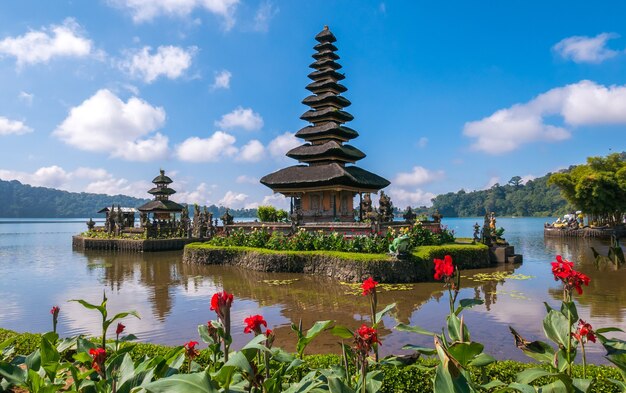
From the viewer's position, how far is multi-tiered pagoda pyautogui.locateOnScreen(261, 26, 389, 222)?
29156mm

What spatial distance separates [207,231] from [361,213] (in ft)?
48.0

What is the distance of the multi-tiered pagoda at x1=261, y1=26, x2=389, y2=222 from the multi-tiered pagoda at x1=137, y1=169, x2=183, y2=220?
18082 mm

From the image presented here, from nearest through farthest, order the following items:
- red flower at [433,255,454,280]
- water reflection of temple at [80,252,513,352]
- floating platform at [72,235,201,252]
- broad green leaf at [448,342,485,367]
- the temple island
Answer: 1. broad green leaf at [448,342,485,367]
2. red flower at [433,255,454,280]
3. water reflection of temple at [80,252,513,352]
4. the temple island
5. floating platform at [72,235,201,252]

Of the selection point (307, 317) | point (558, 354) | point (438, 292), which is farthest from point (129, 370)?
point (438, 292)

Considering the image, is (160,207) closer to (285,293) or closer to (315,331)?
(285,293)

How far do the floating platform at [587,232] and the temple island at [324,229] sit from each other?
86.2ft

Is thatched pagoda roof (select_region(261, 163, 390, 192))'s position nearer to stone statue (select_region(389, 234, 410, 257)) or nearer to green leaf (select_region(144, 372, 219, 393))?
stone statue (select_region(389, 234, 410, 257))

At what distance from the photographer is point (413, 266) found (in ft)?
53.5

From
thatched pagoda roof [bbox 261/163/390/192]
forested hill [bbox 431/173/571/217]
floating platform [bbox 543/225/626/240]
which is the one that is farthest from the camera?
forested hill [bbox 431/173/571/217]

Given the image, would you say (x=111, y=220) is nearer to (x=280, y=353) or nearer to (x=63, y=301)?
(x=63, y=301)

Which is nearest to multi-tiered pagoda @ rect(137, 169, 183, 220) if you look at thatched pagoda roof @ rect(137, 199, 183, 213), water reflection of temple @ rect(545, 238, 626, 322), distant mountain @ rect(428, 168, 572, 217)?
thatched pagoda roof @ rect(137, 199, 183, 213)

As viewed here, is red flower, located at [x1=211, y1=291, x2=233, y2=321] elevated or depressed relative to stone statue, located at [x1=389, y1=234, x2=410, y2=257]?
elevated

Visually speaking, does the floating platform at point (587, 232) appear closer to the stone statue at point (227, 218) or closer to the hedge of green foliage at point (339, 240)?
the hedge of green foliage at point (339, 240)

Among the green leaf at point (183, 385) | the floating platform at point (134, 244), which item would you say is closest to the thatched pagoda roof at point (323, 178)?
the floating platform at point (134, 244)
